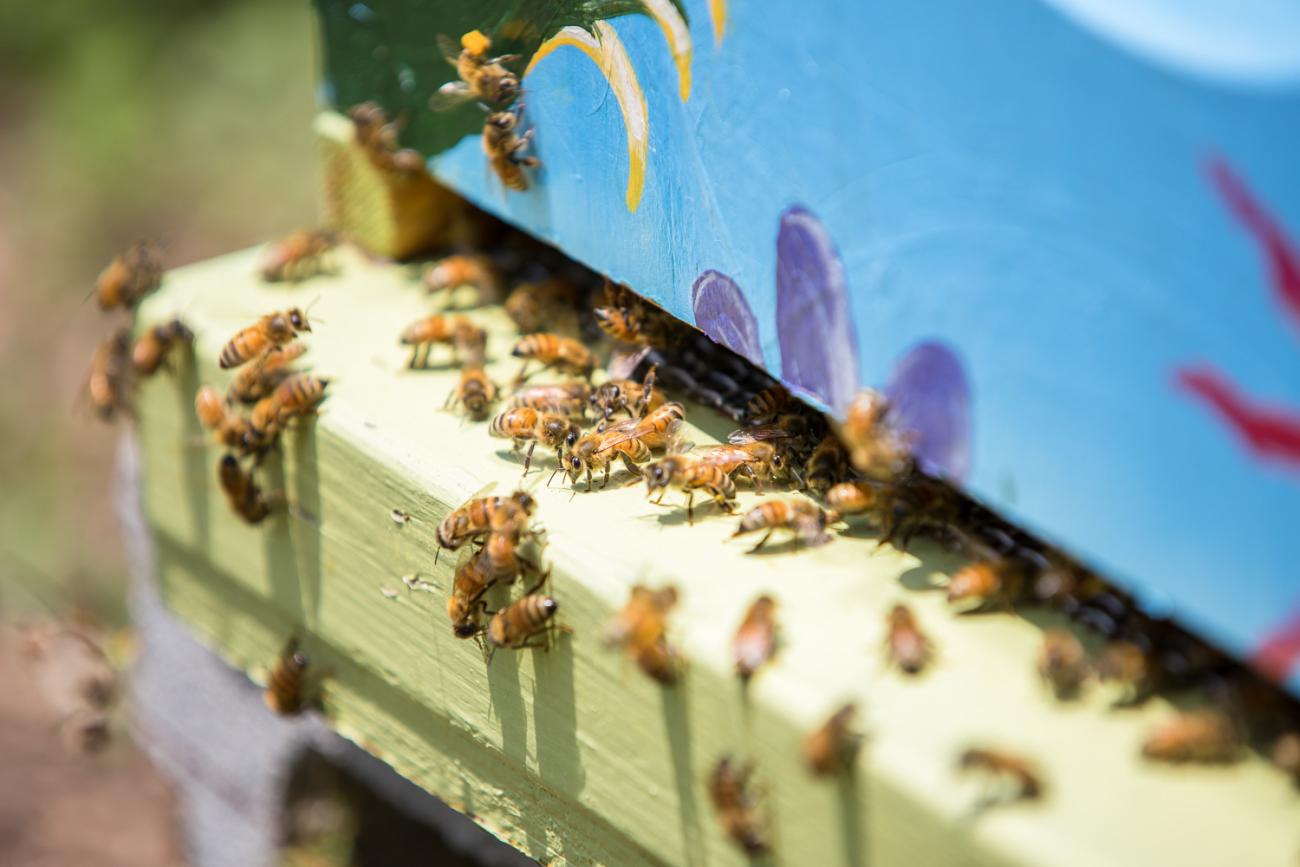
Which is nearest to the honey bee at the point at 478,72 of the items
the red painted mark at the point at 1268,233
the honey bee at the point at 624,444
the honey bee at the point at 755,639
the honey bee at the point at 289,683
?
the honey bee at the point at 624,444

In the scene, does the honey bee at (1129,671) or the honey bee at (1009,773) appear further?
the honey bee at (1129,671)

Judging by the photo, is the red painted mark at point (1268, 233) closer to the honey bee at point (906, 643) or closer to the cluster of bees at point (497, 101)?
the honey bee at point (906, 643)

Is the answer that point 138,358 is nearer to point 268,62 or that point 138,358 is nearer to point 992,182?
point 992,182

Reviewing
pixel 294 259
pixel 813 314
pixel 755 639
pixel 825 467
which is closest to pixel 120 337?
pixel 294 259

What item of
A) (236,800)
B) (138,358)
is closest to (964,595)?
(138,358)

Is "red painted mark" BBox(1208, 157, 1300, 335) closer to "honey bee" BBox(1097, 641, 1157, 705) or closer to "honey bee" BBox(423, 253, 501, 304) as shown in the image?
"honey bee" BBox(1097, 641, 1157, 705)

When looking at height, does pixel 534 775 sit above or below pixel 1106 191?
below
